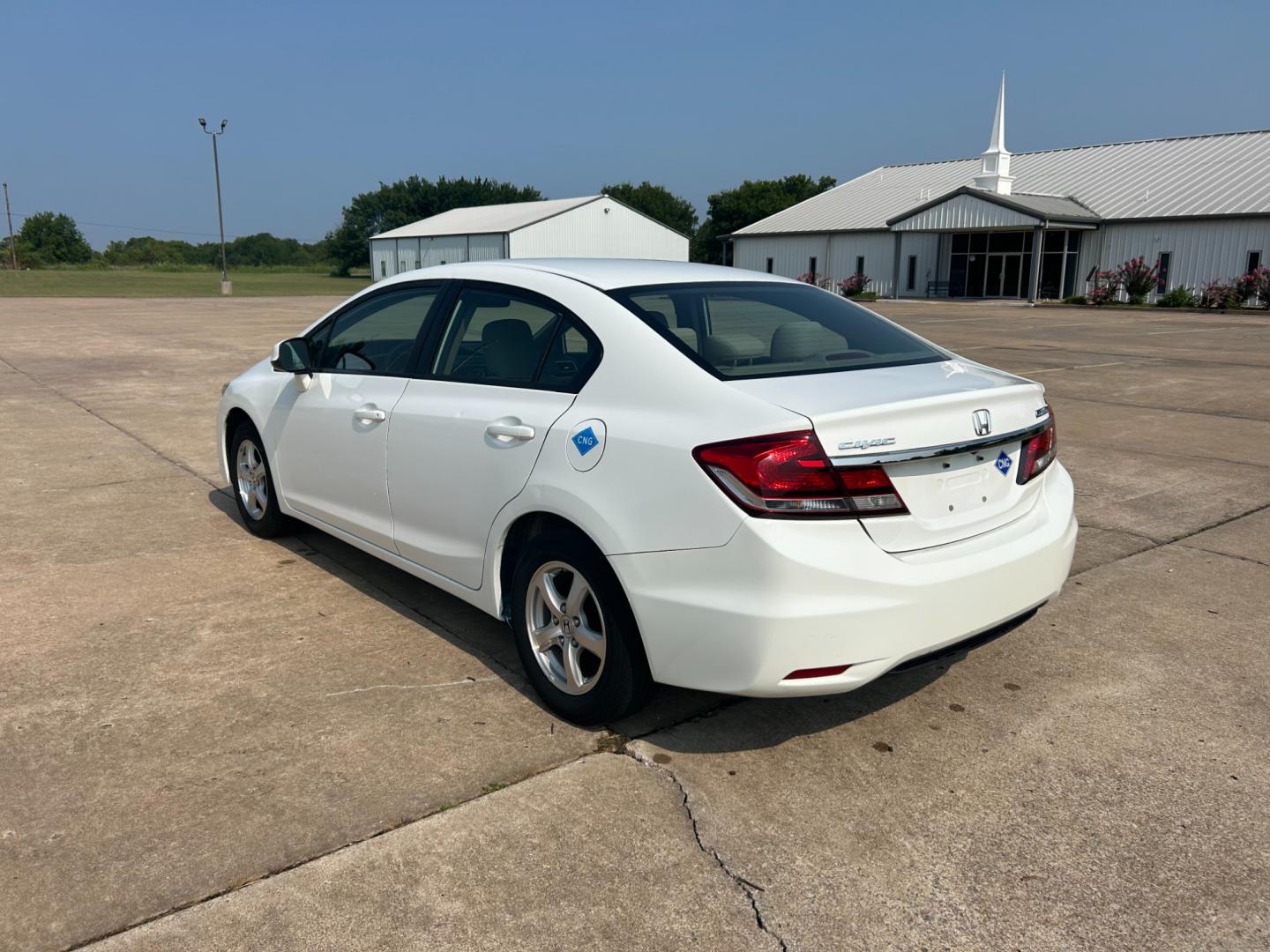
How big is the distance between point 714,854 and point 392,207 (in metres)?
118

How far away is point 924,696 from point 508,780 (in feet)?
5.44

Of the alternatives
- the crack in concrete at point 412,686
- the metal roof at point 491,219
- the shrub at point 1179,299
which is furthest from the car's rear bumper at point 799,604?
the metal roof at point 491,219

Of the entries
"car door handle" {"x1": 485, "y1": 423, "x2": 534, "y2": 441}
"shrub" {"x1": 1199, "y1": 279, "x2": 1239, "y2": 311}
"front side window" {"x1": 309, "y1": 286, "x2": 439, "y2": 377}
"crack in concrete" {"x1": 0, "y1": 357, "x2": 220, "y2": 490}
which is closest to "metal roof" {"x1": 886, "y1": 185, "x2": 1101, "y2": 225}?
"shrub" {"x1": 1199, "y1": 279, "x2": 1239, "y2": 311}

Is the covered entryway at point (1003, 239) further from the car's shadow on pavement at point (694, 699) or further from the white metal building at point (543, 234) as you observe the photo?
the car's shadow on pavement at point (694, 699)

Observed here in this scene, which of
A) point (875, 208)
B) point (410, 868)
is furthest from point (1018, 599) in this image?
point (875, 208)

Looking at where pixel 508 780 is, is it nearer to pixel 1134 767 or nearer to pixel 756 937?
pixel 756 937

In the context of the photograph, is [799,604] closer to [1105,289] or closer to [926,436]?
[926,436]

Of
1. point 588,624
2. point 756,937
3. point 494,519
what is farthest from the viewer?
point 494,519

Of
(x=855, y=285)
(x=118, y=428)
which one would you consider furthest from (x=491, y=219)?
(x=118, y=428)

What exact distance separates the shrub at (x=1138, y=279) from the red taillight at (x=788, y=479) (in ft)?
141

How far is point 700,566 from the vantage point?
310cm

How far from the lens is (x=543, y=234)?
211 feet

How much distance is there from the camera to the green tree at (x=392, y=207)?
369 ft

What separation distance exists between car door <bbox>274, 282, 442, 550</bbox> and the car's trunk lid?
1.90 metres
